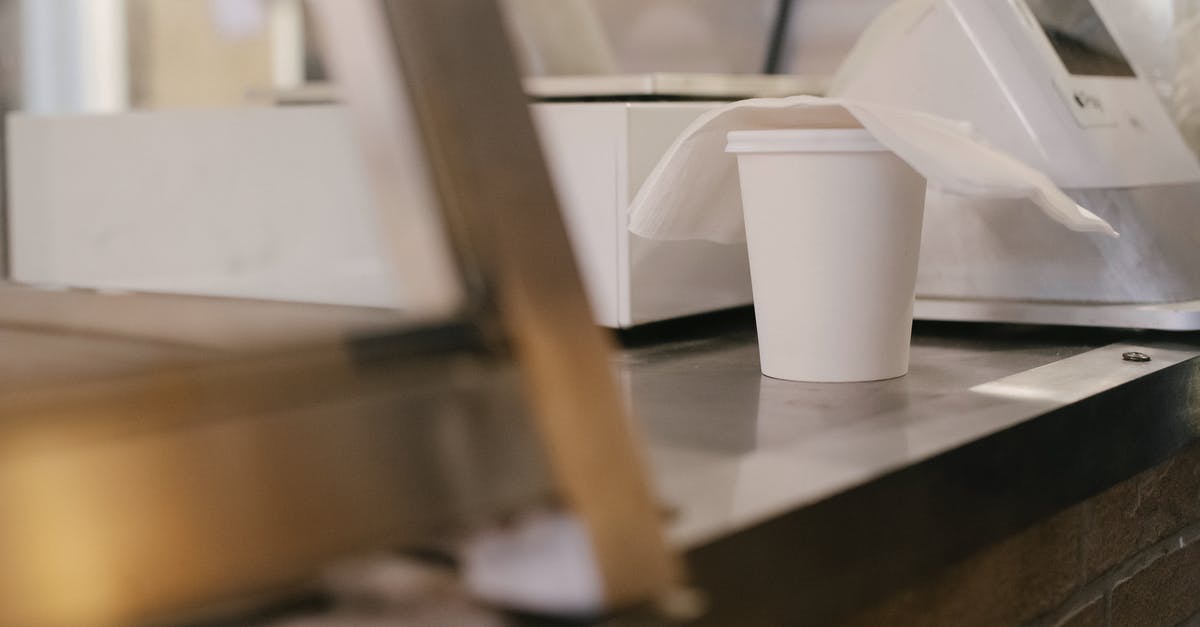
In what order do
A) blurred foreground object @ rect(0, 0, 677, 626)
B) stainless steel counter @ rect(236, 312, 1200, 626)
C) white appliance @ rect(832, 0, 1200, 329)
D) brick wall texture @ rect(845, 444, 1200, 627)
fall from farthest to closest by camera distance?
white appliance @ rect(832, 0, 1200, 329) → brick wall texture @ rect(845, 444, 1200, 627) → stainless steel counter @ rect(236, 312, 1200, 626) → blurred foreground object @ rect(0, 0, 677, 626)

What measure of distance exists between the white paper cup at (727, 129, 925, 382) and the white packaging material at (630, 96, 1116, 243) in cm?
2

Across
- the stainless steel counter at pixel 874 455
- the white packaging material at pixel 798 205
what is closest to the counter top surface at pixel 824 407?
the stainless steel counter at pixel 874 455

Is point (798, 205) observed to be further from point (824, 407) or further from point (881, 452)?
point (881, 452)

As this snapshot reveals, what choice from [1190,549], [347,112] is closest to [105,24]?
[347,112]

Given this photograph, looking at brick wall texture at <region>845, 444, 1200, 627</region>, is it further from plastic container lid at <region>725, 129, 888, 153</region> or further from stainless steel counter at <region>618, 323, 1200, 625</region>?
plastic container lid at <region>725, 129, 888, 153</region>

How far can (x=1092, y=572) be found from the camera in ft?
3.08

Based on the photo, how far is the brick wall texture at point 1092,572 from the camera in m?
0.73

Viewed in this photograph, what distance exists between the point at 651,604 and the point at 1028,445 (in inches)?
15.4

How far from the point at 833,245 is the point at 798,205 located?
4 centimetres

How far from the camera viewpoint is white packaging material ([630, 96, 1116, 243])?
2.69 feet

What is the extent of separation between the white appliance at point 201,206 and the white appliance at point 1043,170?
748mm

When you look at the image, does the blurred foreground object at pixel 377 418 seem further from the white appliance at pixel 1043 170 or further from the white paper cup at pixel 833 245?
the white appliance at pixel 1043 170

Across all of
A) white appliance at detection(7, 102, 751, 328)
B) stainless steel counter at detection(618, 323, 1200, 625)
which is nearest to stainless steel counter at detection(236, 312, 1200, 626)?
stainless steel counter at detection(618, 323, 1200, 625)

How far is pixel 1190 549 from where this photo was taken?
114 centimetres
